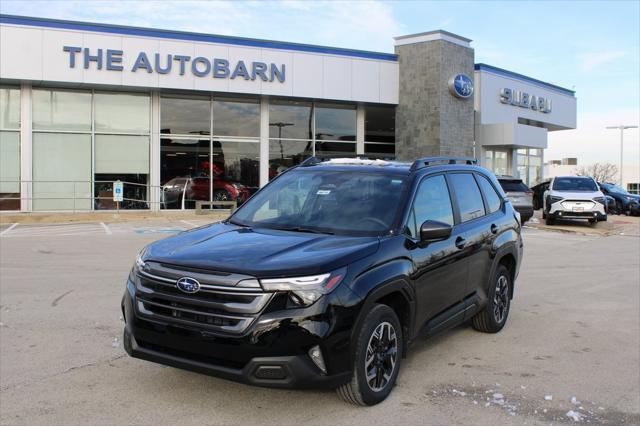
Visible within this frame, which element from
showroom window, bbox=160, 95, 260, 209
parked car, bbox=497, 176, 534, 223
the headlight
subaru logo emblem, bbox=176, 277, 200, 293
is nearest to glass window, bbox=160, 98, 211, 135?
showroom window, bbox=160, 95, 260, 209

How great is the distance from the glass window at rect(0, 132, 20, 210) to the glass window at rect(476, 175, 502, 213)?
60.2ft

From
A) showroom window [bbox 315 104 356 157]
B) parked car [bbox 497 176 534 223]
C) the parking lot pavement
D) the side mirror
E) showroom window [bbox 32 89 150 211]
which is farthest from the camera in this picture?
showroom window [bbox 315 104 356 157]

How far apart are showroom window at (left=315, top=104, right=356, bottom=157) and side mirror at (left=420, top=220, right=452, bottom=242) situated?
2038cm

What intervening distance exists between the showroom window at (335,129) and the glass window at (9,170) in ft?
36.1

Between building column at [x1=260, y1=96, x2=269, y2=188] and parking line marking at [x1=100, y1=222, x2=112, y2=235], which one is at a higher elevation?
building column at [x1=260, y1=96, x2=269, y2=188]

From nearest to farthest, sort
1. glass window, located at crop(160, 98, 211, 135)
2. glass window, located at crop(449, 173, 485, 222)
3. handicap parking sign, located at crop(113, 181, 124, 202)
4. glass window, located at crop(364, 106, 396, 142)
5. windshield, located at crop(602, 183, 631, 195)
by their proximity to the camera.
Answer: glass window, located at crop(449, 173, 485, 222) → handicap parking sign, located at crop(113, 181, 124, 202) → glass window, located at crop(160, 98, 211, 135) → glass window, located at crop(364, 106, 396, 142) → windshield, located at crop(602, 183, 631, 195)

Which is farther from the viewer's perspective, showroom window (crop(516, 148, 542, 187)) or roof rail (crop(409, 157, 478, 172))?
showroom window (crop(516, 148, 542, 187))

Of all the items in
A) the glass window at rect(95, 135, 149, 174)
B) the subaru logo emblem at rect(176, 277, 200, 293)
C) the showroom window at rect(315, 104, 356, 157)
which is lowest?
the subaru logo emblem at rect(176, 277, 200, 293)

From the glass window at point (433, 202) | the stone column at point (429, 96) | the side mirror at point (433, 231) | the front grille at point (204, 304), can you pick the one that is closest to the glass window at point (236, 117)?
the stone column at point (429, 96)

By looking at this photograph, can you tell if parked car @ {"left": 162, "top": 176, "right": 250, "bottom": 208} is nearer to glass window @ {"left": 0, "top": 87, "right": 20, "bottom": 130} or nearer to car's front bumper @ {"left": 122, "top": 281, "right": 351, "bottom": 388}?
glass window @ {"left": 0, "top": 87, "right": 20, "bottom": 130}

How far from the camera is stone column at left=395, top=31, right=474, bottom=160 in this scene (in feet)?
81.1

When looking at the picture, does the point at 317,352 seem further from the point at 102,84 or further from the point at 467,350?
the point at 102,84

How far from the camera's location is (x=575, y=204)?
1956 cm

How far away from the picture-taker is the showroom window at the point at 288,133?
24.3 metres
